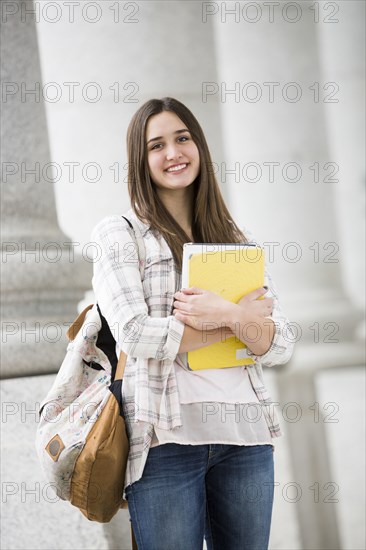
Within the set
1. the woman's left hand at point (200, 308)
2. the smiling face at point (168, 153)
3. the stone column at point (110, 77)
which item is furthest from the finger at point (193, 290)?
the stone column at point (110, 77)

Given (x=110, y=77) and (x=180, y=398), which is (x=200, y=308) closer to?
(x=180, y=398)

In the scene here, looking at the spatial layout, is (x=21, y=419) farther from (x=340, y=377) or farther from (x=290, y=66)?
(x=290, y=66)

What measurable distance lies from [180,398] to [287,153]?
78.5 inches

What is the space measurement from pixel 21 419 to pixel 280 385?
1.27m

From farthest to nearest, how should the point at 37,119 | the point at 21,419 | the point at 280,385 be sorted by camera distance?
the point at 280,385 < the point at 37,119 < the point at 21,419

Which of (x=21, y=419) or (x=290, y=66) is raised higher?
(x=290, y=66)

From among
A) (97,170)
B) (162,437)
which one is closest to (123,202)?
(97,170)

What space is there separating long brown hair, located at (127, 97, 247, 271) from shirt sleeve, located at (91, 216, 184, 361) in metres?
0.13

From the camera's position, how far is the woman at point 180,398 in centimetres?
193

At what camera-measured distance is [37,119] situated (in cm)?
323

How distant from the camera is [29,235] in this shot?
10.2 feet

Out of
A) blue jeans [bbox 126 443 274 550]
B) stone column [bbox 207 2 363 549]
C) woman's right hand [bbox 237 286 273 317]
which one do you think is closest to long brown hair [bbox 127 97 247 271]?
woman's right hand [bbox 237 286 273 317]

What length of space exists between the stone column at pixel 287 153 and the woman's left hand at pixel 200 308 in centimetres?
158

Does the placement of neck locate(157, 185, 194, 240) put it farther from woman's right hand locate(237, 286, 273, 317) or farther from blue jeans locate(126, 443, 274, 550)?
blue jeans locate(126, 443, 274, 550)
